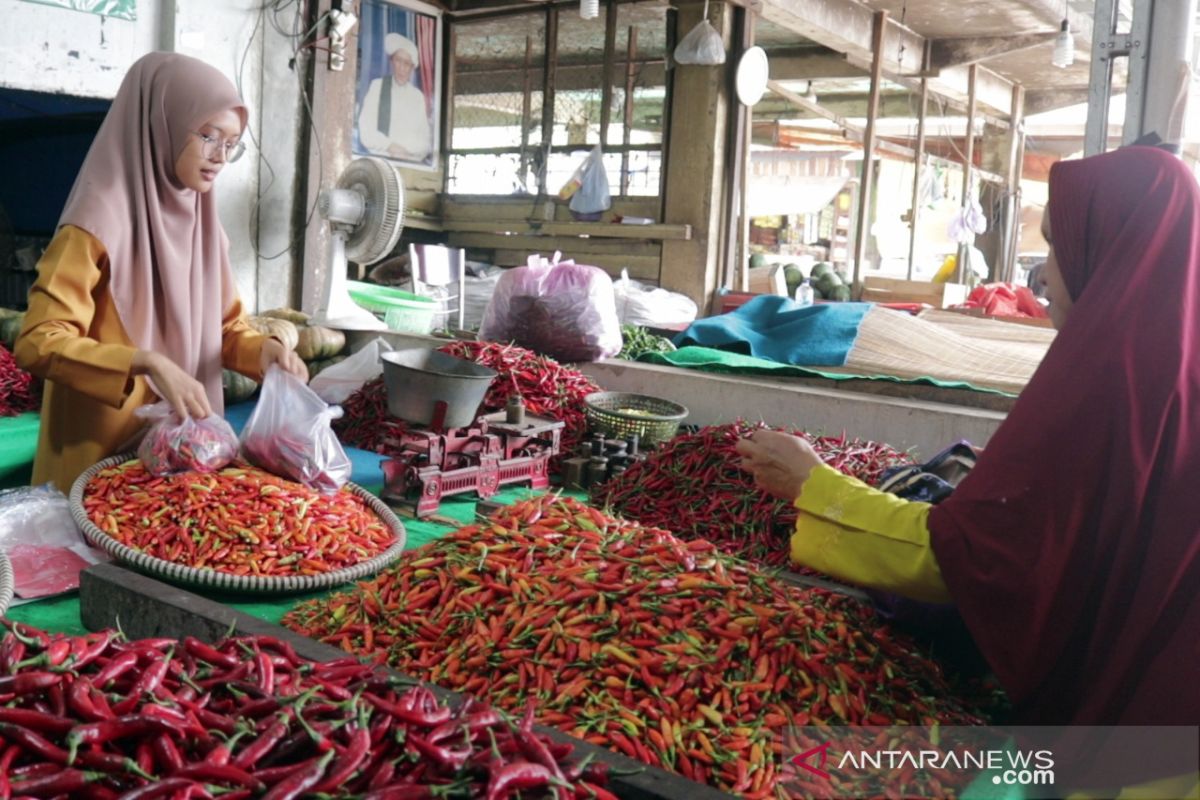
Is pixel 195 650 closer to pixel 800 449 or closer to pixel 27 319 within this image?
pixel 800 449

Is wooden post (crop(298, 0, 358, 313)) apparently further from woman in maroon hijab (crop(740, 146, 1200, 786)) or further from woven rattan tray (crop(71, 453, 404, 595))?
woman in maroon hijab (crop(740, 146, 1200, 786))

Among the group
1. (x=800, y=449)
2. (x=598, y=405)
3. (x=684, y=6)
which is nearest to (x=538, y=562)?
(x=800, y=449)

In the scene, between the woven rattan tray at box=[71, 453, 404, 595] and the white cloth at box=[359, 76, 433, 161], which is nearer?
the woven rattan tray at box=[71, 453, 404, 595]

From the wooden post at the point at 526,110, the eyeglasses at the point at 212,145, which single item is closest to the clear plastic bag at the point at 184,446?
the eyeglasses at the point at 212,145

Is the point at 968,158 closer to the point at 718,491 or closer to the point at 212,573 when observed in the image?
the point at 718,491

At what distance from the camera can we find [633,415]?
4305mm

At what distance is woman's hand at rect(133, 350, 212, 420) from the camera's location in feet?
9.32

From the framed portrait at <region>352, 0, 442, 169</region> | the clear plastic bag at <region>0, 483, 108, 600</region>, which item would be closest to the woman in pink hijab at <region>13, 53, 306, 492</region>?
the clear plastic bag at <region>0, 483, 108, 600</region>

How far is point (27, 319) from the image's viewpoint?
2.89m

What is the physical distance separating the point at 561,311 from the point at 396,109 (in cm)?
436

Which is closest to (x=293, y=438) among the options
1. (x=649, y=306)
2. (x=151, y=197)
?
(x=151, y=197)

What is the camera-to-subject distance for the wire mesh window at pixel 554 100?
9.11 metres

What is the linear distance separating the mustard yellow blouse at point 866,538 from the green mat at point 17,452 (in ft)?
10.9

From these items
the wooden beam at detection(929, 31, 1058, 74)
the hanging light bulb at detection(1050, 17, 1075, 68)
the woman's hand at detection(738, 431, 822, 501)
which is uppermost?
the wooden beam at detection(929, 31, 1058, 74)
